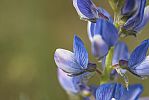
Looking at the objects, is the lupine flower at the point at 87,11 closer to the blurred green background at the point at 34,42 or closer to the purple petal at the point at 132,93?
the purple petal at the point at 132,93

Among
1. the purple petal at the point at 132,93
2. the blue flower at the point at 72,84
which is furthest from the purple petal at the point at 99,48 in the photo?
the blue flower at the point at 72,84

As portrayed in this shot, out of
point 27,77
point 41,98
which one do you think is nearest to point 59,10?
point 27,77

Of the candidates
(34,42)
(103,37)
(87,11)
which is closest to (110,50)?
(103,37)

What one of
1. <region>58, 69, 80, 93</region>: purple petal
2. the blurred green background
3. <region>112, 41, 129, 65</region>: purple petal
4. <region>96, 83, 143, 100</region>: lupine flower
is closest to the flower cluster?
<region>96, 83, 143, 100</region>: lupine flower

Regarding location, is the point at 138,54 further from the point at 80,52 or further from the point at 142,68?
the point at 80,52

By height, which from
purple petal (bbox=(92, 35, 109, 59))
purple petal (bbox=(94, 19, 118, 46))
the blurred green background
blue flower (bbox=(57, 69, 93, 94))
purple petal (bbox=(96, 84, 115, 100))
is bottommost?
the blurred green background

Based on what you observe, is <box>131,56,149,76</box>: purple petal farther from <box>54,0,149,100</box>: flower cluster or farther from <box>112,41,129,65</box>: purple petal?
<box>112,41,129,65</box>: purple petal

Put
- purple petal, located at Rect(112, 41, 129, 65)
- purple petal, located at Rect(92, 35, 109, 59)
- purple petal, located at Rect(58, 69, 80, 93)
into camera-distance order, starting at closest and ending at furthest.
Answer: purple petal, located at Rect(92, 35, 109, 59), purple petal, located at Rect(112, 41, 129, 65), purple petal, located at Rect(58, 69, 80, 93)
